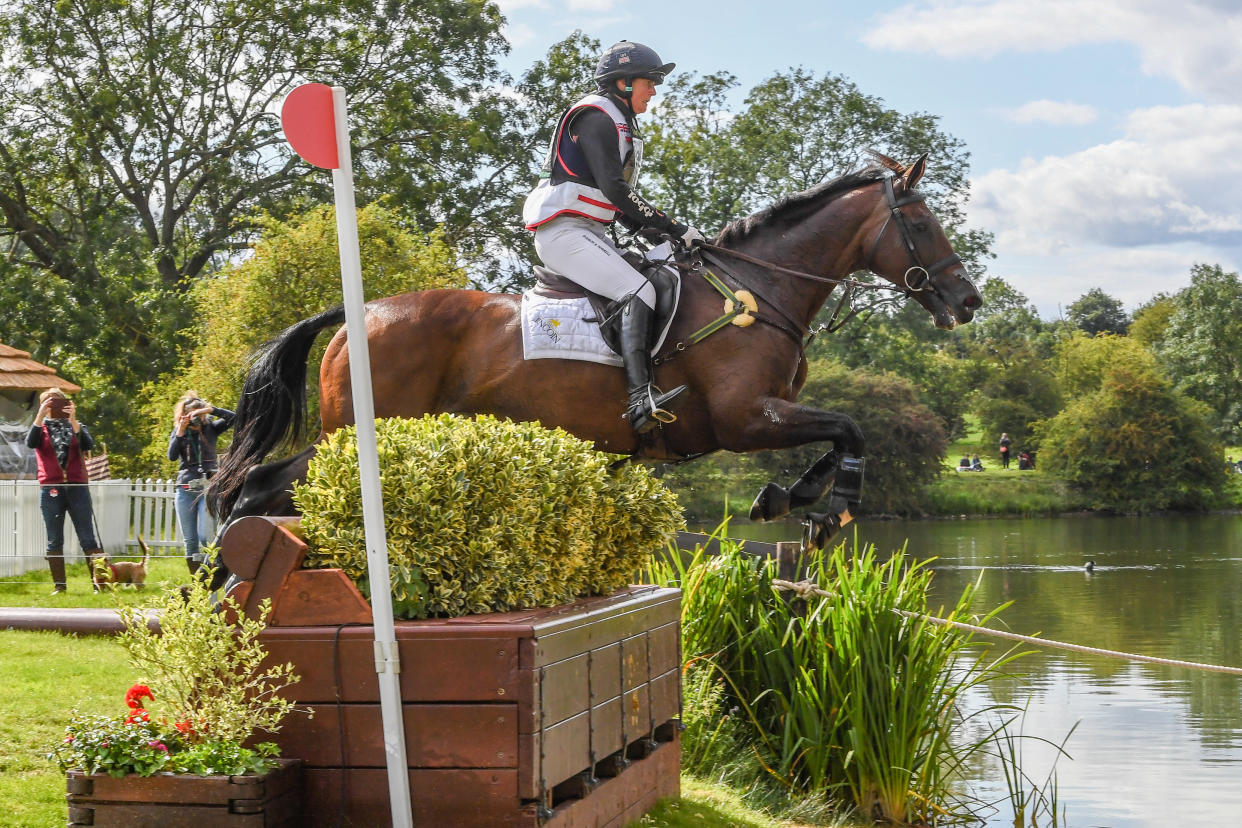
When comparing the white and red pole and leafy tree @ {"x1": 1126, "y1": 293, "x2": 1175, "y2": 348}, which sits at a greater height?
leafy tree @ {"x1": 1126, "y1": 293, "x2": 1175, "y2": 348}

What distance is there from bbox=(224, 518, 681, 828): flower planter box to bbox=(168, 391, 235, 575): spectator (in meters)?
7.05

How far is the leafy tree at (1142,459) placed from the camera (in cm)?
4709

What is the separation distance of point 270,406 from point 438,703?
302cm

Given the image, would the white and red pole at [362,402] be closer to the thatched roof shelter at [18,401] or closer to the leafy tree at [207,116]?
the thatched roof shelter at [18,401]

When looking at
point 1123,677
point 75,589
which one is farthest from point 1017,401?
point 75,589

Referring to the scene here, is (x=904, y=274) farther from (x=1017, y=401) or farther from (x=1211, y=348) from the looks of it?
(x=1211, y=348)

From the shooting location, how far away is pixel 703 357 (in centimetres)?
609

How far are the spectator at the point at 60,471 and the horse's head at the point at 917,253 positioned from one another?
722cm

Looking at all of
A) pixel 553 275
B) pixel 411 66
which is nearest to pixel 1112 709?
pixel 553 275

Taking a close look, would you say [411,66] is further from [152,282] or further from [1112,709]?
[1112,709]

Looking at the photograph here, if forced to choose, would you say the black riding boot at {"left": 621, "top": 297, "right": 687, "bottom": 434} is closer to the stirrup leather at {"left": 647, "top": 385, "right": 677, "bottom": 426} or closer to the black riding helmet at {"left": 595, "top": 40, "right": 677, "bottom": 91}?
the stirrup leather at {"left": 647, "top": 385, "right": 677, "bottom": 426}

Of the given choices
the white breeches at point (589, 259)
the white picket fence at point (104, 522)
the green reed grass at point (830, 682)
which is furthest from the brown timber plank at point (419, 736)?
the white picket fence at point (104, 522)

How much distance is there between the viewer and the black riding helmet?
6.07 m

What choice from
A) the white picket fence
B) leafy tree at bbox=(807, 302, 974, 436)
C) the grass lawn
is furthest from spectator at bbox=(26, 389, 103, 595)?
leafy tree at bbox=(807, 302, 974, 436)
